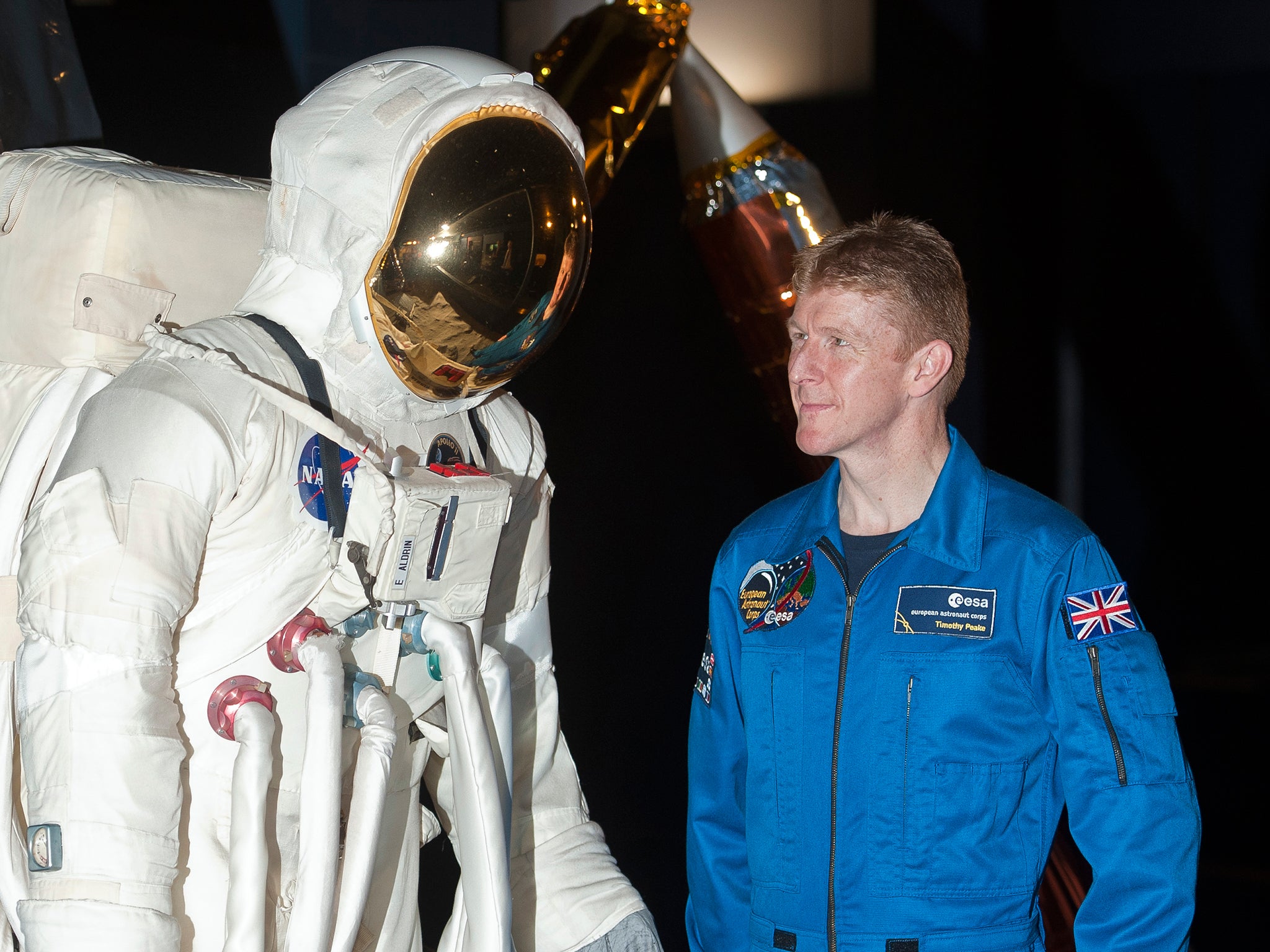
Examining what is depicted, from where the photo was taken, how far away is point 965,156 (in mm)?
3139

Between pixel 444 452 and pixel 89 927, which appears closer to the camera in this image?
pixel 89 927

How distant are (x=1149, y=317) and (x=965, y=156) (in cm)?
70

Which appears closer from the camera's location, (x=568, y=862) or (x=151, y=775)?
(x=151, y=775)

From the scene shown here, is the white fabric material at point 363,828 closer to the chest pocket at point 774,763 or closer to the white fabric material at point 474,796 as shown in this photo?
the white fabric material at point 474,796

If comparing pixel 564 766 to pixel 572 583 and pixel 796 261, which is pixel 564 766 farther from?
pixel 572 583

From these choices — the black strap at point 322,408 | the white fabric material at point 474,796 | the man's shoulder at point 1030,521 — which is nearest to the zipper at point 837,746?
the man's shoulder at point 1030,521

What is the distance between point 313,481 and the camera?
1.25 meters

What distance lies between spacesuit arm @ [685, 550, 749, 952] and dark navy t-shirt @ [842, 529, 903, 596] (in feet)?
0.53

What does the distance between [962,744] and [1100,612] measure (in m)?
0.19

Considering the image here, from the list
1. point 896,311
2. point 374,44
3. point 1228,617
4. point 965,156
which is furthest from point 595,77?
point 1228,617

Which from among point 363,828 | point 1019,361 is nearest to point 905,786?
point 363,828

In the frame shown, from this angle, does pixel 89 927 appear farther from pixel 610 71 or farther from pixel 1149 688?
pixel 610 71

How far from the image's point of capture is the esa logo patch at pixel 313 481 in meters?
1.25

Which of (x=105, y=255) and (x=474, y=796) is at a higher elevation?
(x=105, y=255)
